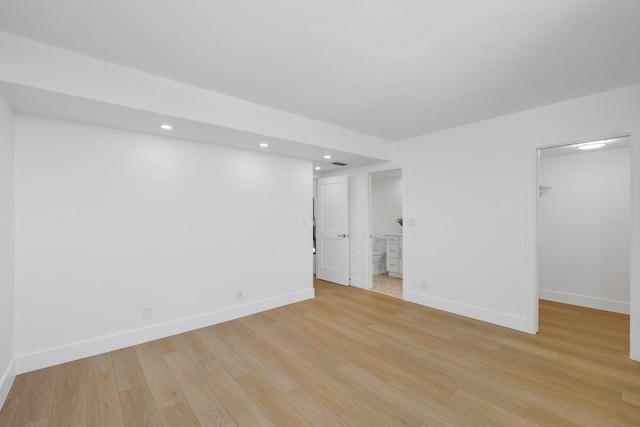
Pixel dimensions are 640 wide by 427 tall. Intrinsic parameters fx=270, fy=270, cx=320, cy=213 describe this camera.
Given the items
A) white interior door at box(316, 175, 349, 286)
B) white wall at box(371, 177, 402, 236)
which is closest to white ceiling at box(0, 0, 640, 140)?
white interior door at box(316, 175, 349, 286)

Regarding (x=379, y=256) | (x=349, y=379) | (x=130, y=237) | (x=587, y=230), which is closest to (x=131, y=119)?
(x=130, y=237)

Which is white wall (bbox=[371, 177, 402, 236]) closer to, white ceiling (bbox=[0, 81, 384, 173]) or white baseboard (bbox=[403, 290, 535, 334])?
white baseboard (bbox=[403, 290, 535, 334])

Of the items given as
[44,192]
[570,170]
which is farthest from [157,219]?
[570,170]

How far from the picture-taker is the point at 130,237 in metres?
2.95

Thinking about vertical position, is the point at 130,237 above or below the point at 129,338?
above

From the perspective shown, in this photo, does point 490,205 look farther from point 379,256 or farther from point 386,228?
Result: point 386,228

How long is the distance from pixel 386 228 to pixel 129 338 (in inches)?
218

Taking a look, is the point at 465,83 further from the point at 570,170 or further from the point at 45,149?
the point at 45,149

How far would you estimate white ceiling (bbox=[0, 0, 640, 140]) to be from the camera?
1621 millimetres

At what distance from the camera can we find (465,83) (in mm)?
2539

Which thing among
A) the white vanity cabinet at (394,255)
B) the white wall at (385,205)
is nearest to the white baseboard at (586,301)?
the white vanity cabinet at (394,255)

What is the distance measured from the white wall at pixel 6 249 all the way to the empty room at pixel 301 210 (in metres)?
0.04

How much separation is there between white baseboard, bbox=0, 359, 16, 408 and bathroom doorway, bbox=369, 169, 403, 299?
5.11m

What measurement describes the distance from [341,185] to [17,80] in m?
4.20
